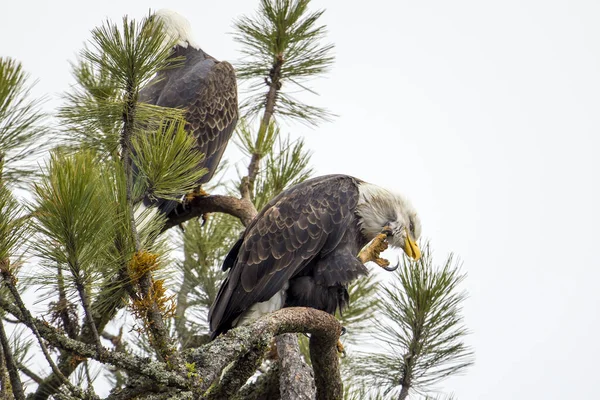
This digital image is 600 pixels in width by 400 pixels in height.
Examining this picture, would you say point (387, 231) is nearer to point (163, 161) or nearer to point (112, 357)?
point (163, 161)

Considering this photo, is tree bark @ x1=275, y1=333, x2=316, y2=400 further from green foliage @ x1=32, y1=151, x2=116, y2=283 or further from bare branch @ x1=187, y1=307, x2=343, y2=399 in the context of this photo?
green foliage @ x1=32, y1=151, x2=116, y2=283

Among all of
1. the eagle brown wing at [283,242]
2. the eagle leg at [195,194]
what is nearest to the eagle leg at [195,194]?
the eagle leg at [195,194]

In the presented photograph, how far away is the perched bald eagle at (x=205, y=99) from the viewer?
550 centimetres

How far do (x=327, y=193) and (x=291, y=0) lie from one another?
1.52 metres

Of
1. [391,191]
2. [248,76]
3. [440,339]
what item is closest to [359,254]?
[391,191]

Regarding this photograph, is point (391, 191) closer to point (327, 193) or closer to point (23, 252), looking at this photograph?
point (327, 193)

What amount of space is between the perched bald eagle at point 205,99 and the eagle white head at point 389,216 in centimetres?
140

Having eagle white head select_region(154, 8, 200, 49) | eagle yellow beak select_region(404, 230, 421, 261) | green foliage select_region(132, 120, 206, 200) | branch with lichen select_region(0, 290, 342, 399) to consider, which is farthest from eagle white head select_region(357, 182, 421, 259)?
eagle white head select_region(154, 8, 200, 49)

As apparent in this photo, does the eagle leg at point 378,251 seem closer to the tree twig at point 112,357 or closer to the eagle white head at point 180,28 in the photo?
the tree twig at point 112,357

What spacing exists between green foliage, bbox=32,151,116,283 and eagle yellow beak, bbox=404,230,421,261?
2.30 metres

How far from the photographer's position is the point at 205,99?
222 inches

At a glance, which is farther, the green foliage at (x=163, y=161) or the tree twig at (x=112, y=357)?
the green foliage at (x=163, y=161)

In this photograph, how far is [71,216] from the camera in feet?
7.11

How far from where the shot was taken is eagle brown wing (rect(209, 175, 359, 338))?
3865 millimetres
